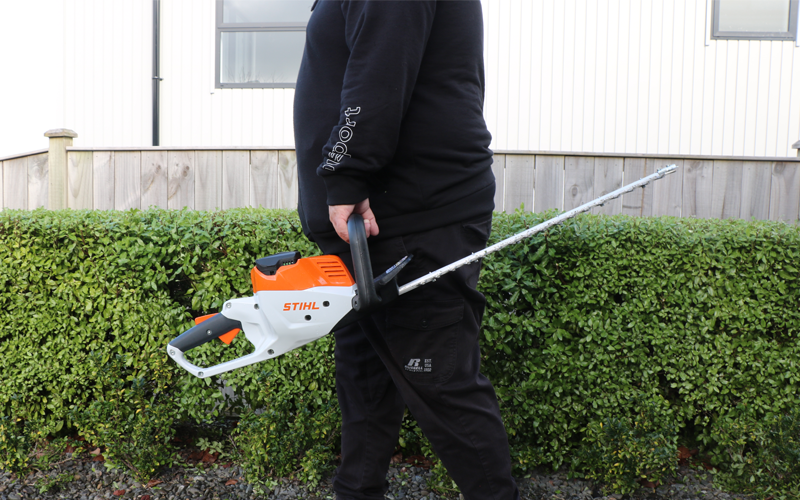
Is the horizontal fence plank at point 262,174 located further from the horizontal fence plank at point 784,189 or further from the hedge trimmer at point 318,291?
the horizontal fence plank at point 784,189

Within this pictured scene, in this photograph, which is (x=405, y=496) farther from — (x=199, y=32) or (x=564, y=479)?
(x=199, y=32)

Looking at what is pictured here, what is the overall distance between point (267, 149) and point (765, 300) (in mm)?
3402

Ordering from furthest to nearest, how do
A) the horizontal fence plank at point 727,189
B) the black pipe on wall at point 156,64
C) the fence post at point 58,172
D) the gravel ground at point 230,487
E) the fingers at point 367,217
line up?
the black pipe on wall at point 156,64
the fence post at point 58,172
the horizontal fence plank at point 727,189
the gravel ground at point 230,487
the fingers at point 367,217

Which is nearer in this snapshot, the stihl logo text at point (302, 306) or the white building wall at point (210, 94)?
the stihl logo text at point (302, 306)

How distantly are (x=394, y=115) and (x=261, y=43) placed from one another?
16.9ft

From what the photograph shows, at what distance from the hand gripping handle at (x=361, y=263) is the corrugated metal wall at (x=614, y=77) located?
4564mm

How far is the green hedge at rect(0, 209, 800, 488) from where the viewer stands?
2.26 meters

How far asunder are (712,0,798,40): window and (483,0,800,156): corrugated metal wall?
0.42 feet

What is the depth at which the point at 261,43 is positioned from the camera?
18.9 ft

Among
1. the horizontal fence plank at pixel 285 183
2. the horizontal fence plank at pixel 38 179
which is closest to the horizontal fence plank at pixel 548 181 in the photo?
the horizontal fence plank at pixel 285 183

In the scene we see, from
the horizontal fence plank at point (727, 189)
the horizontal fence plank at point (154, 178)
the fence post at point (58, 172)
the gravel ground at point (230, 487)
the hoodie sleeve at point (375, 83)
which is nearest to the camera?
the hoodie sleeve at point (375, 83)

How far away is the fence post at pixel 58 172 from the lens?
13.9 ft

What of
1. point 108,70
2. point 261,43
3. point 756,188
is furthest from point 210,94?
point 756,188

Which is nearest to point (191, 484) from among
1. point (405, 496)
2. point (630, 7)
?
point (405, 496)
